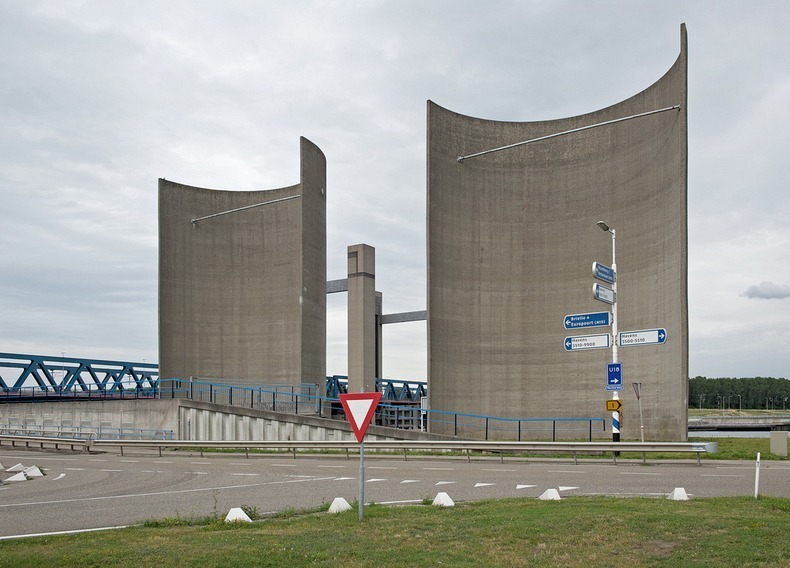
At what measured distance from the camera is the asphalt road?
40.7 ft

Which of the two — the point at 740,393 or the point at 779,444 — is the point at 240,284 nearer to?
the point at 779,444

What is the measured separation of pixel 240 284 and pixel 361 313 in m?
10.8

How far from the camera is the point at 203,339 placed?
48.4 meters

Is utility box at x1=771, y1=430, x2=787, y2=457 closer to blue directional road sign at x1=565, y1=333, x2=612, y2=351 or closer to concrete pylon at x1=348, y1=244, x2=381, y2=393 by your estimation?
blue directional road sign at x1=565, y1=333, x2=612, y2=351

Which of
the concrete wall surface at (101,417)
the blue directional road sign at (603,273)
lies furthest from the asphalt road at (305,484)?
the concrete wall surface at (101,417)

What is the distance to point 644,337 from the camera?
834 inches

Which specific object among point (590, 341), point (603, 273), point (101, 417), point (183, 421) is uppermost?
point (603, 273)

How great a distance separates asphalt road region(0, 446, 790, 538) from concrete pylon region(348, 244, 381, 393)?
108 feet

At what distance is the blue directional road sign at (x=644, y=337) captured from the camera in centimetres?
2070

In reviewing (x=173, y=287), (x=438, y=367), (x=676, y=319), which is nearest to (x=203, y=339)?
(x=173, y=287)

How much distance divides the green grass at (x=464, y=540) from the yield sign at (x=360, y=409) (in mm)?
1153

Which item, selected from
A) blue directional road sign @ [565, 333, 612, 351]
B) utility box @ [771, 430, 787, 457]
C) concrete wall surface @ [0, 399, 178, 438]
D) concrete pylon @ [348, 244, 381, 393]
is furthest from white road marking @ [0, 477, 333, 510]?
concrete pylon @ [348, 244, 381, 393]

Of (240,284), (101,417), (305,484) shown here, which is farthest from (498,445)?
(240,284)

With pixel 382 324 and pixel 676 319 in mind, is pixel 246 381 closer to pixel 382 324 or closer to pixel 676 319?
pixel 382 324
